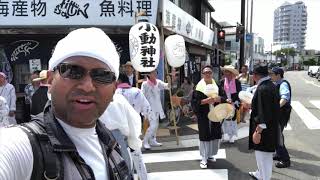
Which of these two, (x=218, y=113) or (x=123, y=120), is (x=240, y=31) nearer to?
(x=218, y=113)

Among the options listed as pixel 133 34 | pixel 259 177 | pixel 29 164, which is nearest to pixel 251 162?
pixel 259 177

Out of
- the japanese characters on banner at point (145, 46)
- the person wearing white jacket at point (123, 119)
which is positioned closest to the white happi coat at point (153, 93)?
the japanese characters on banner at point (145, 46)

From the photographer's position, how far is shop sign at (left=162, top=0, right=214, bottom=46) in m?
12.1

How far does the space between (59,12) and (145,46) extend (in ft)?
12.9

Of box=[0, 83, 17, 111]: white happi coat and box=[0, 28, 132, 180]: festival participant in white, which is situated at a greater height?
box=[0, 28, 132, 180]: festival participant in white

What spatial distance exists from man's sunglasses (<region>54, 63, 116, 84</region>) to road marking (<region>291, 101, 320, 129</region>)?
11.3 metres

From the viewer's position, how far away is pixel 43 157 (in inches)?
53.2

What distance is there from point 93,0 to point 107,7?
0.44 m

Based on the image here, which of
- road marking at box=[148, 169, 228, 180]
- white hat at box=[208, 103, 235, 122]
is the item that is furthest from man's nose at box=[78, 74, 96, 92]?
white hat at box=[208, 103, 235, 122]

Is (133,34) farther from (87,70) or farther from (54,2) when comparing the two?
(87,70)

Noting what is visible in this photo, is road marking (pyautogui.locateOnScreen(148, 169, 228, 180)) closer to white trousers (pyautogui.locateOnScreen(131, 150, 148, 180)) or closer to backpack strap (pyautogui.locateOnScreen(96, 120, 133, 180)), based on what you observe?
white trousers (pyautogui.locateOnScreen(131, 150, 148, 180))

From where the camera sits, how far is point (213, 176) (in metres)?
6.96

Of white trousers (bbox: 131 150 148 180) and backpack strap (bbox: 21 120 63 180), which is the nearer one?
backpack strap (bbox: 21 120 63 180)

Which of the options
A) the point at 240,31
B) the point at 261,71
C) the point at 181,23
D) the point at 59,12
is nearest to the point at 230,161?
the point at 261,71
